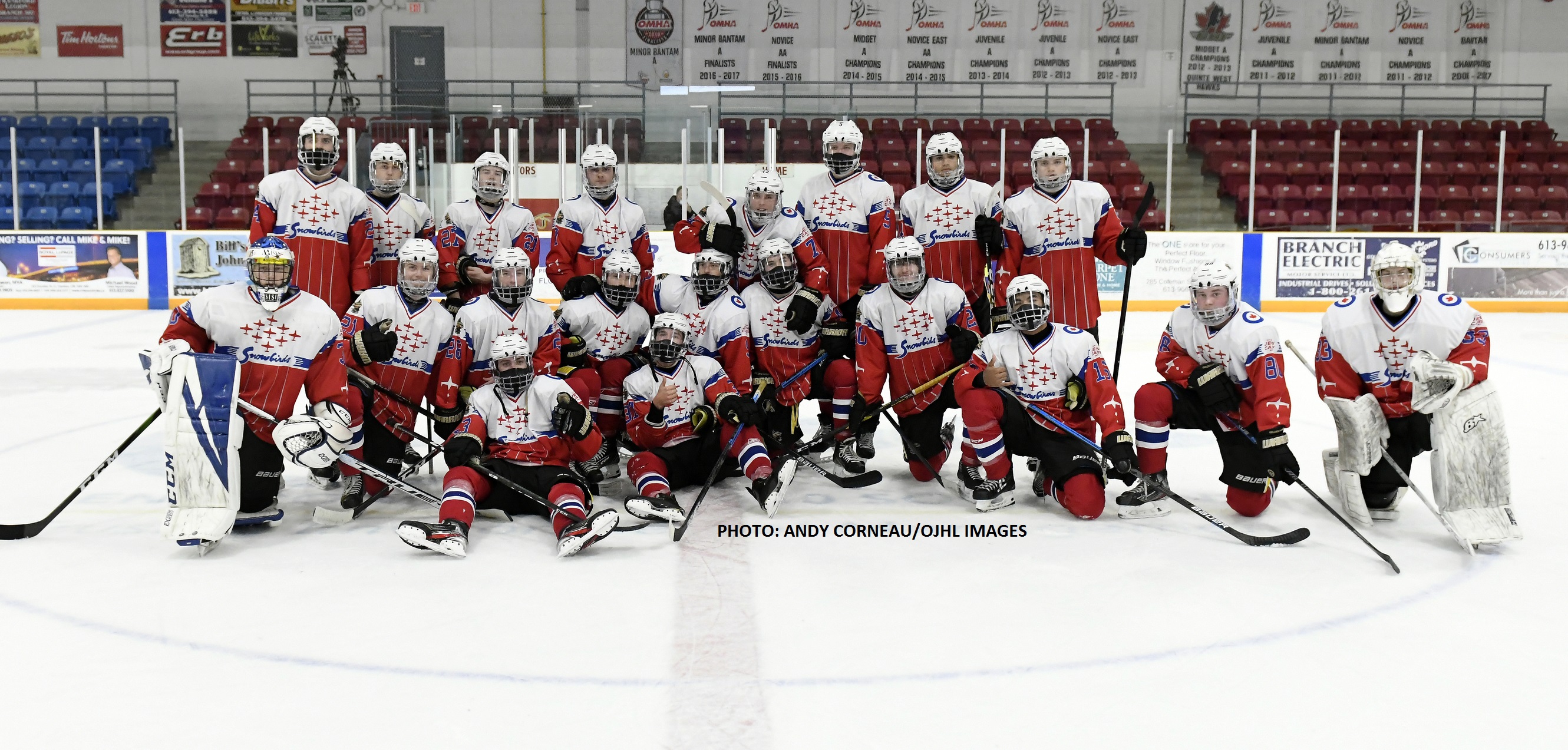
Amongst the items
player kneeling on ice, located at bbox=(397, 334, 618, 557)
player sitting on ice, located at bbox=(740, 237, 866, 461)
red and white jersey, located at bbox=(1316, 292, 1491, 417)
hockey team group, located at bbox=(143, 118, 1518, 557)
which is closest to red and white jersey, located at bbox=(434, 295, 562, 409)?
hockey team group, located at bbox=(143, 118, 1518, 557)

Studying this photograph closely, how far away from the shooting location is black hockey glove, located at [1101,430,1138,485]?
414 centimetres

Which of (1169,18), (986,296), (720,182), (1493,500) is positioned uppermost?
(1169,18)

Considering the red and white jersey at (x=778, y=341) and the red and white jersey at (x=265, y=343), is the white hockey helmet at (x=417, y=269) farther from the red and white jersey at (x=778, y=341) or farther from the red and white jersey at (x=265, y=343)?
the red and white jersey at (x=778, y=341)

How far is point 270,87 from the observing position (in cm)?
1498

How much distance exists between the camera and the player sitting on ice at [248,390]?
12.4 ft

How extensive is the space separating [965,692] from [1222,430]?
213 cm

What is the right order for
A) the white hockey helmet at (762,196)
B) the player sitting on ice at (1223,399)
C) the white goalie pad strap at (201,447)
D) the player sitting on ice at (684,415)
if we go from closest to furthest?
1. the white goalie pad strap at (201,447)
2. the player sitting on ice at (1223,399)
3. the player sitting on ice at (684,415)
4. the white hockey helmet at (762,196)

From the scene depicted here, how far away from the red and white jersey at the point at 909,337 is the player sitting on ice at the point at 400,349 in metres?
1.70

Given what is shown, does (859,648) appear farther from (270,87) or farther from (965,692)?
(270,87)

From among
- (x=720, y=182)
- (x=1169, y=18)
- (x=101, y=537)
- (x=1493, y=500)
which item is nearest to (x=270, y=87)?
(x=720, y=182)

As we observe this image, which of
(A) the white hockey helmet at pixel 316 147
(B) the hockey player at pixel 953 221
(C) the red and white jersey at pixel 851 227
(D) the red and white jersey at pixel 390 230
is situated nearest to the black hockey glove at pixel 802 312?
(C) the red and white jersey at pixel 851 227

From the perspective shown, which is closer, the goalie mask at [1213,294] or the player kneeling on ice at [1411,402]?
the player kneeling on ice at [1411,402]

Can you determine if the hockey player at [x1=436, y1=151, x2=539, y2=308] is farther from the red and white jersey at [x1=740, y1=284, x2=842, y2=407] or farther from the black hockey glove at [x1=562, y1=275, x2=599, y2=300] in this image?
the red and white jersey at [x1=740, y1=284, x2=842, y2=407]

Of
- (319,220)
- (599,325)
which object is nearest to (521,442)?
(599,325)
